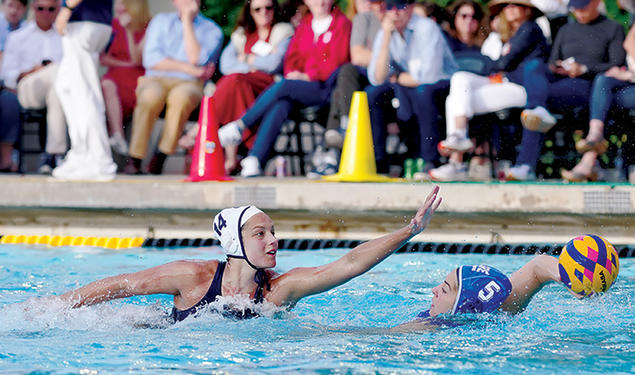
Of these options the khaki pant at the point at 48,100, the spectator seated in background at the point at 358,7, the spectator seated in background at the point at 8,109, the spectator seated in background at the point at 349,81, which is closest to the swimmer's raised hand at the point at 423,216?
the spectator seated in background at the point at 349,81

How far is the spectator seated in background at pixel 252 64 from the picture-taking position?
7.72 m

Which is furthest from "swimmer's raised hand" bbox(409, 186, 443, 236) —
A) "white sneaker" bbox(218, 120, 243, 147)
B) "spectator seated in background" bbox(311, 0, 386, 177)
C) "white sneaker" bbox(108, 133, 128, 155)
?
"white sneaker" bbox(108, 133, 128, 155)

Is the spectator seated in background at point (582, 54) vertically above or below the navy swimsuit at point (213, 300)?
above

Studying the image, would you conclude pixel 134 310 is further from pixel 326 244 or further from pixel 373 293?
pixel 326 244

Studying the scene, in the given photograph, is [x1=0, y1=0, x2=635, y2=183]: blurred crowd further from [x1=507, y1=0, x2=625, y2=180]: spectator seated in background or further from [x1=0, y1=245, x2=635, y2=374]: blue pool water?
[x1=0, y1=245, x2=635, y2=374]: blue pool water

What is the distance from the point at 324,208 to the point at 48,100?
107 inches

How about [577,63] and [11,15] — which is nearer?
[577,63]

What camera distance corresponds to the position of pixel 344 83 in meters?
7.27

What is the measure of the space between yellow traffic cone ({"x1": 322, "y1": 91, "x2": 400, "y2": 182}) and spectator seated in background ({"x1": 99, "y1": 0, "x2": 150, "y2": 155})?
6.25ft

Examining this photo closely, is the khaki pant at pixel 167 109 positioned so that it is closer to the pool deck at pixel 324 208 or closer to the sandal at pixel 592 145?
the pool deck at pixel 324 208

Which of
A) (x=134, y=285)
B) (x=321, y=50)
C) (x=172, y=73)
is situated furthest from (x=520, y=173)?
(x=134, y=285)

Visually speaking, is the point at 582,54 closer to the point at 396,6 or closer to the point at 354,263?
the point at 396,6

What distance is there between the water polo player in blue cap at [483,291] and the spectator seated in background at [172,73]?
4.07 m

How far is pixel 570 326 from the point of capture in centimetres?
414
